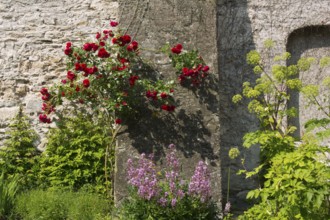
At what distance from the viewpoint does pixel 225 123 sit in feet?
20.5

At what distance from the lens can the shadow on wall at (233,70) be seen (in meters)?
6.21

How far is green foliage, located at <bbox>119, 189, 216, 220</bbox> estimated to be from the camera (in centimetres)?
423

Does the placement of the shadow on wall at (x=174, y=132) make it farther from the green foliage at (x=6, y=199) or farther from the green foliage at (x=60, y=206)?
the green foliage at (x=6, y=199)

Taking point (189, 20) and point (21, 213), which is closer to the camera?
point (21, 213)

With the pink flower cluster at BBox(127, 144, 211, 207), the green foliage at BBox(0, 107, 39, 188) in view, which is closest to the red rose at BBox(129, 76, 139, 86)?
the pink flower cluster at BBox(127, 144, 211, 207)

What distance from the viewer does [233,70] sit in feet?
20.5

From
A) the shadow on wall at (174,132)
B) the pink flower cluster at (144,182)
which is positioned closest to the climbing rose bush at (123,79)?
the shadow on wall at (174,132)

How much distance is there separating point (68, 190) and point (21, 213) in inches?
32.1

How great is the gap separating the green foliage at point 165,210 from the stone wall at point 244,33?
192 centimetres

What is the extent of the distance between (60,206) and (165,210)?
1204mm

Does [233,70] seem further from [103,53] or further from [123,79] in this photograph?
[103,53]

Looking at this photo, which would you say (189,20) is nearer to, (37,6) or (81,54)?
(81,54)

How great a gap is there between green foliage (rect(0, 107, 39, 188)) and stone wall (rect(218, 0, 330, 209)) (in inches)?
94.5

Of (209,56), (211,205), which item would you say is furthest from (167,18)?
(211,205)
